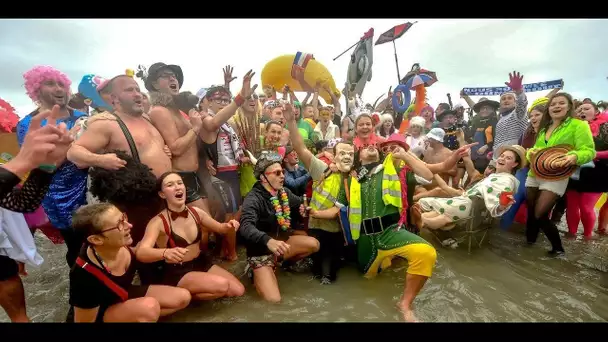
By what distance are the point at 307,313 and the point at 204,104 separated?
309cm

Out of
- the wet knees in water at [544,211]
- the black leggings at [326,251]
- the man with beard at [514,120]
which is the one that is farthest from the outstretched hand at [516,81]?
the black leggings at [326,251]

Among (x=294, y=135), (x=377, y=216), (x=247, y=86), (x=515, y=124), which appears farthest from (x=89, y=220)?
(x=515, y=124)

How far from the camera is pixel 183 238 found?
102 inches

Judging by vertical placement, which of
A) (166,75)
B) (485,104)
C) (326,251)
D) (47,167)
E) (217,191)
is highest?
(485,104)

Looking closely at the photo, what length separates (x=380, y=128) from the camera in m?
6.82

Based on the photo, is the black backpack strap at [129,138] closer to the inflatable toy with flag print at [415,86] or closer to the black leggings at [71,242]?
the black leggings at [71,242]

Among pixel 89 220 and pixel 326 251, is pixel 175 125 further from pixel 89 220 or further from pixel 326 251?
pixel 326 251

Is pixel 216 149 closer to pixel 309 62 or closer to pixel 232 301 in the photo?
pixel 232 301

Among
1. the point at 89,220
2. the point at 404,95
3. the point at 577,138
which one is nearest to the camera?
the point at 89,220

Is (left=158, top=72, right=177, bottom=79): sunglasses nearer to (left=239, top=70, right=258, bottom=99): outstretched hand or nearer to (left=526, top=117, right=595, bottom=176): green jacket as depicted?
(left=239, top=70, right=258, bottom=99): outstretched hand

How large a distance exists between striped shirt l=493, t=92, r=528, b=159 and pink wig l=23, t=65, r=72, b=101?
5.36m

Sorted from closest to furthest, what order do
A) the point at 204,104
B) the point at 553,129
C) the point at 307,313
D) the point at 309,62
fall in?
1. the point at 307,313
2. the point at 553,129
3. the point at 204,104
4. the point at 309,62

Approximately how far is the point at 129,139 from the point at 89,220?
860mm
